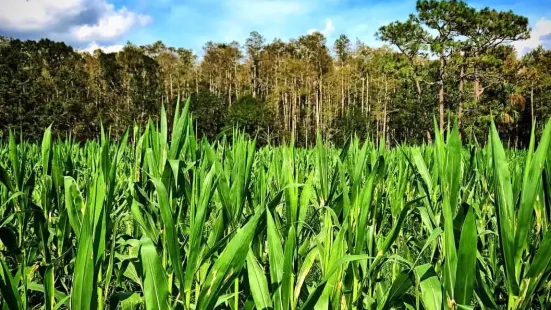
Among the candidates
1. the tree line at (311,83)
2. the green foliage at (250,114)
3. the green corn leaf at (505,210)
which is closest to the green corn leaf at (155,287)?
the green corn leaf at (505,210)

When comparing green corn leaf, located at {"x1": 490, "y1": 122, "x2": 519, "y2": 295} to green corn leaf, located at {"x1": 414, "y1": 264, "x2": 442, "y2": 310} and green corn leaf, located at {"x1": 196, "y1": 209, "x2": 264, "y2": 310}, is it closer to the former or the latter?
green corn leaf, located at {"x1": 414, "y1": 264, "x2": 442, "y2": 310}

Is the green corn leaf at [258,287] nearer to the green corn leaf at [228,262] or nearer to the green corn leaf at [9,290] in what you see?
the green corn leaf at [228,262]

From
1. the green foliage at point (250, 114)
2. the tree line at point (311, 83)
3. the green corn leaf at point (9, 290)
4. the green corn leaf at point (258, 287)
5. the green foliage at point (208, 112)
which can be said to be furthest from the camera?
the green foliage at point (208, 112)

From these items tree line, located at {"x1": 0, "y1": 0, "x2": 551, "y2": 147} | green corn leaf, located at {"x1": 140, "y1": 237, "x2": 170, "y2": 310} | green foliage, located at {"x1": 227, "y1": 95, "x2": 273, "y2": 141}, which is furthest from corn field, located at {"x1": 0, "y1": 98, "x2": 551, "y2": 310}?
green foliage, located at {"x1": 227, "y1": 95, "x2": 273, "y2": 141}

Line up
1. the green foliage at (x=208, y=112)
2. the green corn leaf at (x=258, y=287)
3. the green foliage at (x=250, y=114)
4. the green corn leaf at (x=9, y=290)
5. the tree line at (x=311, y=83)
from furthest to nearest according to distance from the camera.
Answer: the green foliage at (x=208, y=112)
the green foliage at (x=250, y=114)
the tree line at (x=311, y=83)
the green corn leaf at (x=258, y=287)
the green corn leaf at (x=9, y=290)

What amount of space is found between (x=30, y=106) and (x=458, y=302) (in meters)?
36.4

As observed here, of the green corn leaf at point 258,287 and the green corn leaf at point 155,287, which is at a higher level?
the green corn leaf at point 155,287

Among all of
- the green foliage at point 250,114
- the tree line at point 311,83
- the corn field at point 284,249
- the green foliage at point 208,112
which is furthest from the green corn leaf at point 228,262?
the green foliage at point 208,112

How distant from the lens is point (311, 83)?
46.8 meters

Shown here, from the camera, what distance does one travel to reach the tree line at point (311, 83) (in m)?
24.3

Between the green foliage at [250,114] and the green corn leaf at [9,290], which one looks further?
the green foliage at [250,114]

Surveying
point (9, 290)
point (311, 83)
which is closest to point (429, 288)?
point (9, 290)

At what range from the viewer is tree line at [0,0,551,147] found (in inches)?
958

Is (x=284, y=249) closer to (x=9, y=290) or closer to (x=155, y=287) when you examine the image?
(x=155, y=287)
